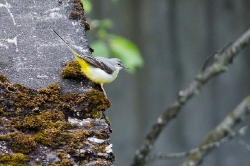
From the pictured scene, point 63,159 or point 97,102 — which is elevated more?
point 97,102

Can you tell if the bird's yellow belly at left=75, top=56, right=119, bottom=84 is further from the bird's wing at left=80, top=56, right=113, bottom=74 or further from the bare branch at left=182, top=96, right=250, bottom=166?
the bare branch at left=182, top=96, right=250, bottom=166

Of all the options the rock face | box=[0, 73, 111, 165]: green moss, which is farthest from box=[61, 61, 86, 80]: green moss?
box=[0, 73, 111, 165]: green moss

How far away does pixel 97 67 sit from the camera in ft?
14.0

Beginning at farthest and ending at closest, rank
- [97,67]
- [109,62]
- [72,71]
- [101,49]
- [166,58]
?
[166,58], [101,49], [109,62], [97,67], [72,71]

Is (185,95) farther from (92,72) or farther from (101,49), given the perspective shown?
(92,72)

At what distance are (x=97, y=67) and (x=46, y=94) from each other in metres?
0.95

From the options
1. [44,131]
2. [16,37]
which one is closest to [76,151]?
[44,131]

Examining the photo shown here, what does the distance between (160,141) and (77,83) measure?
5883mm

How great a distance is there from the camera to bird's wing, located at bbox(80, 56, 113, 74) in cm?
390

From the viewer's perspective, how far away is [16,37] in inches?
147

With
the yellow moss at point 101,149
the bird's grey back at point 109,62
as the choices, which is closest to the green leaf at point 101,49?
the bird's grey back at point 109,62

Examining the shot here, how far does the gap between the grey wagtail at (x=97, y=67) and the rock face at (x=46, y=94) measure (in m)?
0.05

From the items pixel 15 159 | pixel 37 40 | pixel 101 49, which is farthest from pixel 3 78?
pixel 101 49

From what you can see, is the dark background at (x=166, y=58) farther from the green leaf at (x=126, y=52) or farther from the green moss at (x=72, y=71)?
the green moss at (x=72, y=71)
